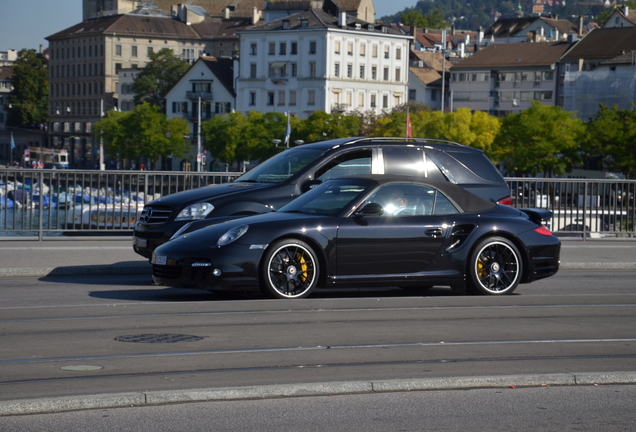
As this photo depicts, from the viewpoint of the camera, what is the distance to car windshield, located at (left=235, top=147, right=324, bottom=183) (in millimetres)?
13820

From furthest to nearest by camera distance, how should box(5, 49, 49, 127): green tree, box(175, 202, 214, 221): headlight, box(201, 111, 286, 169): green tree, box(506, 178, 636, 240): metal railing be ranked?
box(5, 49, 49, 127): green tree → box(201, 111, 286, 169): green tree → box(506, 178, 636, 240): metal railing → box(175, 202, 214, 221): headlight

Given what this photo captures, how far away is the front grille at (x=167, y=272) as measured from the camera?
36.0 feet

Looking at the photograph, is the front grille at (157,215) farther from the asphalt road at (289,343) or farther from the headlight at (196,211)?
the asphalt road at (289,343)

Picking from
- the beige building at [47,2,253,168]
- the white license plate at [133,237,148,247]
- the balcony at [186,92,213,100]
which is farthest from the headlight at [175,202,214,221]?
the beige building at [47,2,253,168]

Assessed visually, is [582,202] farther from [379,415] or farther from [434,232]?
[379,415]

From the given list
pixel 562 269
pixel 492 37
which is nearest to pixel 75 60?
pixel 492 37

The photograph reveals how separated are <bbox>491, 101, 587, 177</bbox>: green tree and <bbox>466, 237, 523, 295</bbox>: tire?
73.8 metres

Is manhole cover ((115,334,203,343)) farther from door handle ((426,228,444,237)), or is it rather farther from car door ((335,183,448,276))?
door handle ((426,228,444,237))

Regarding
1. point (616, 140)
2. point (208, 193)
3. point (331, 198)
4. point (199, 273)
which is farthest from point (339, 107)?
point (199, 273)

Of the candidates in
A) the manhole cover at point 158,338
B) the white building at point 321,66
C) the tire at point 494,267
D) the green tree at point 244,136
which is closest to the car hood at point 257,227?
the tire at point 494,267

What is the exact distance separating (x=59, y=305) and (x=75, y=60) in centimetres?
16872

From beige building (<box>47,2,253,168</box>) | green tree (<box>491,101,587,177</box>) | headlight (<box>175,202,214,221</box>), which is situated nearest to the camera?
headlight (<box>175,202,214,221</box>)

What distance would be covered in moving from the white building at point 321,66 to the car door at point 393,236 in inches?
4130

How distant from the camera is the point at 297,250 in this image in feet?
36.0
